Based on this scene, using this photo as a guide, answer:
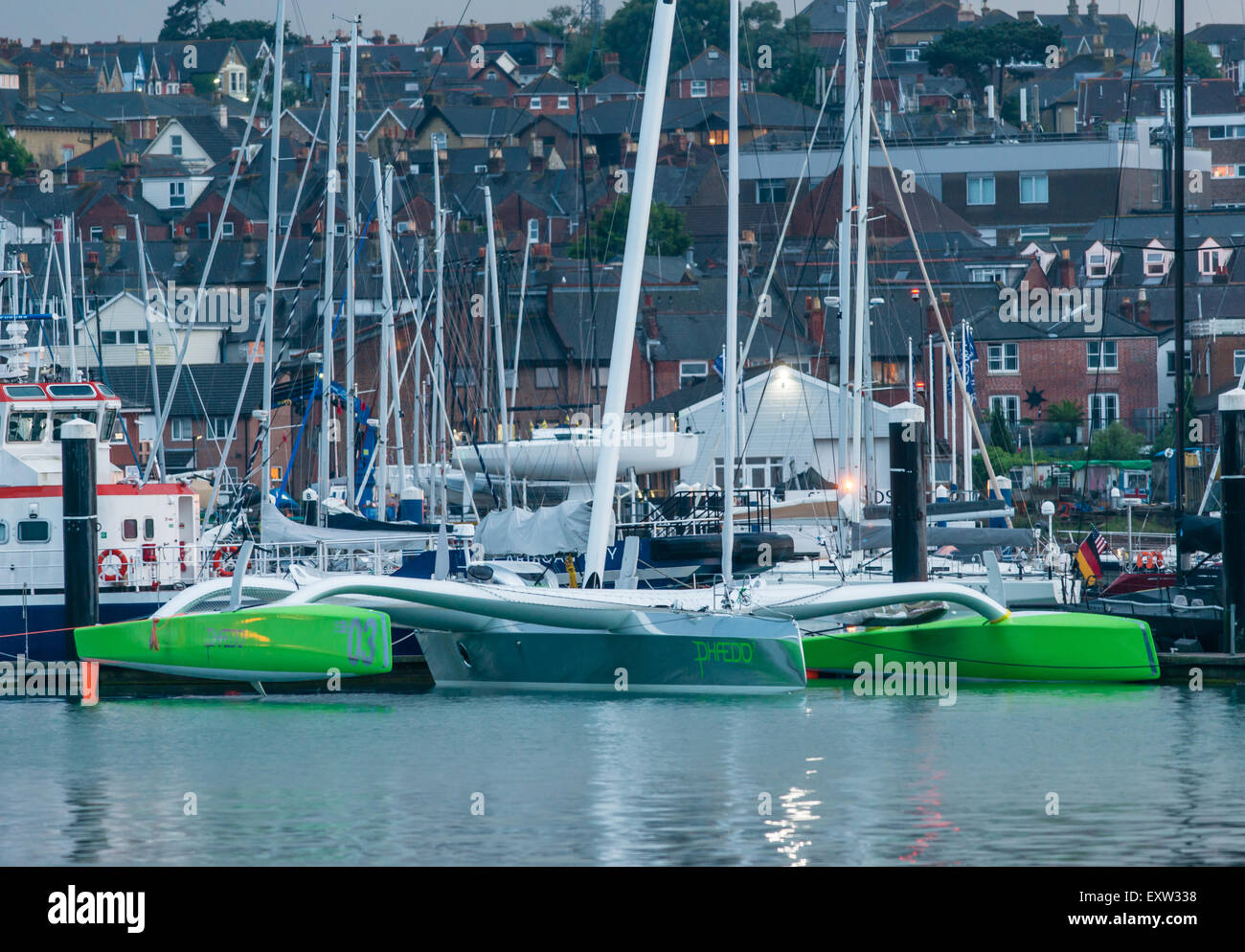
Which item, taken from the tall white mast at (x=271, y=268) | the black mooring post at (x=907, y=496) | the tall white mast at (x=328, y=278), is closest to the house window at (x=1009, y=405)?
the tall white mast at (x=328, y=278)

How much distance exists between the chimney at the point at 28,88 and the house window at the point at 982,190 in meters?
62.6

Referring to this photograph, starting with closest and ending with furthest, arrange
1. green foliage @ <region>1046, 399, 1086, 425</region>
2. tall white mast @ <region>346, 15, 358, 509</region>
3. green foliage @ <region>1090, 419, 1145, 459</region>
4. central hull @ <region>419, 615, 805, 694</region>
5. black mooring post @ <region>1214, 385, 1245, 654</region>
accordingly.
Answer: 1. black mooring post @ <region>1214, 385, 1245, 654</region>
2. central hull @ <region>419, 615, 805, 694</region>
3. tall white mast @ <region>346, 15, 358, 509</region>
4. green foliage @ <region>1090, 419, 1145, 459</region>
5. green foliage @ <region>1046, 399, 1086, 425</region>

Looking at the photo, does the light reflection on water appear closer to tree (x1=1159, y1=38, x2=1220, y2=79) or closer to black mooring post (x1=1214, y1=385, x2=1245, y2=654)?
black mooring post (x1=1214, y1=385, x2=1245, y2=654)

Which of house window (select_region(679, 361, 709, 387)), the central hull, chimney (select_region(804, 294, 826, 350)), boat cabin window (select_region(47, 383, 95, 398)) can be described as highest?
chimney (select_region(804, 294, 826, 350))

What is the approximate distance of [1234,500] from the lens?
23.5 metres

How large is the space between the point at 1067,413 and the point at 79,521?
50.9 m

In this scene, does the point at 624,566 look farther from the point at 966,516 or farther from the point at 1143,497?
the point at 1143,497

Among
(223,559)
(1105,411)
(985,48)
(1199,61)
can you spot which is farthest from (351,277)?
(1199,61)

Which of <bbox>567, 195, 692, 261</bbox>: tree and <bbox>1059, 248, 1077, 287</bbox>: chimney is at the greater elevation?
<bbox>567, 195, 692, 261</bbox>: tree

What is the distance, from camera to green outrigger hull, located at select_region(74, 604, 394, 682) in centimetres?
2309

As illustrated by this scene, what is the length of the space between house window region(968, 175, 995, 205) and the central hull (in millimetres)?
80589

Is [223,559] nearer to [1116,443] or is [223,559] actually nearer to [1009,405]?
[1116,443]

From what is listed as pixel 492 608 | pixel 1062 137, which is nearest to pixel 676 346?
pixel 1062 137

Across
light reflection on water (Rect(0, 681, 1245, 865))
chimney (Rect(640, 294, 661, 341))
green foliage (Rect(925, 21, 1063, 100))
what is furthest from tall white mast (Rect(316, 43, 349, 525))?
green foliage (Rect(925, 21, 1063, 100))
